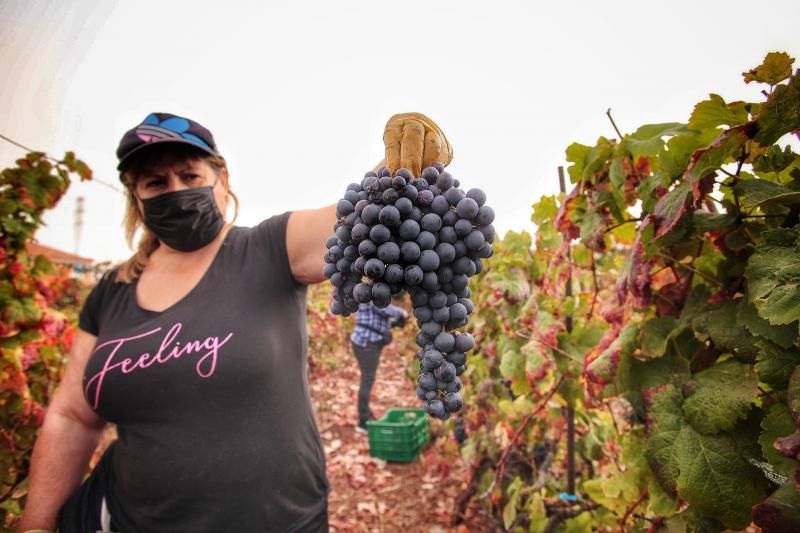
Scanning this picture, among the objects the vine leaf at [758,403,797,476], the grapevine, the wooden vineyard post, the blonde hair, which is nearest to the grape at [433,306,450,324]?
the grapevine

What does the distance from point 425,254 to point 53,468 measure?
2.28 metres

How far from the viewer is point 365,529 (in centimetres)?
402

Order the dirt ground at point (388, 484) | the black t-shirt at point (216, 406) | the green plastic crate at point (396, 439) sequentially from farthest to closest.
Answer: the green plastic crate at point (396, 439), the dirt ground at point (388, 484), the black t-shirt at point (216, 406)

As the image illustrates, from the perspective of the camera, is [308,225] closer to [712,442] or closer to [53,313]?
[712,442]

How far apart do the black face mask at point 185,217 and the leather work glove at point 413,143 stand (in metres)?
1.32

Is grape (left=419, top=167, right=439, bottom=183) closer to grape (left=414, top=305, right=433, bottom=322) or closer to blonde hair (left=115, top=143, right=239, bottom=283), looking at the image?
grape (left=414, top=305, right=433, bottom=322)

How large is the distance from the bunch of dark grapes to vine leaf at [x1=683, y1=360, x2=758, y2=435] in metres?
0.72

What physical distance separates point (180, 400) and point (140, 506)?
20.1 inches

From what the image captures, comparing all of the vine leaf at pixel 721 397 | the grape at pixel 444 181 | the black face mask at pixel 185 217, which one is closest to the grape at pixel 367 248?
the grape at pixel 444 181

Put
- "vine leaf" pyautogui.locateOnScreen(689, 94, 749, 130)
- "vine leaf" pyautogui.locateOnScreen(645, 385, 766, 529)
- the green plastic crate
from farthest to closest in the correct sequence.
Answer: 1. the green plastic crate
2. "vine leaf" pyautogui.locateOnScreen(689, 94, 749, 130)
3. "vine leaf" pyautogui.locateOnScreen(645, 385, 766, 529)

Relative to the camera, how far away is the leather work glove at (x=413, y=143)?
37.3 inches

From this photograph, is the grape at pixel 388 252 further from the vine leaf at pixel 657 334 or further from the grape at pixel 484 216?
the vine leaf at pixel 657 334

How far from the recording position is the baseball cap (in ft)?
6.23

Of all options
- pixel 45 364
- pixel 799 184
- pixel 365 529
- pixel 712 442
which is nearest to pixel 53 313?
pixel 45 364
